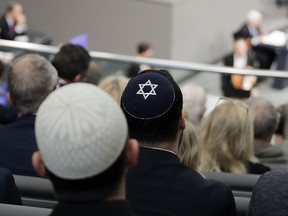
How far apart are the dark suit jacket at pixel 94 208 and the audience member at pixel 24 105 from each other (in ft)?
6.17

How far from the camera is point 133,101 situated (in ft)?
8.04

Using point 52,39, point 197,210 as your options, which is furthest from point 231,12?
point 197,210

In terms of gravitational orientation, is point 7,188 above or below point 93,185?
below

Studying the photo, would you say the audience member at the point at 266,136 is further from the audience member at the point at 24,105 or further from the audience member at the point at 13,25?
the audience member at the point at 13,25

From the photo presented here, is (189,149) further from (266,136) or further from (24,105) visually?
(266,136)

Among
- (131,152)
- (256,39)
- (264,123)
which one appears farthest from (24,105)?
(256,39)

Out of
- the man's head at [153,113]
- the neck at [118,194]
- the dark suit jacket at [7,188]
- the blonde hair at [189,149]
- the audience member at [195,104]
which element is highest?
the neck at [118,194]

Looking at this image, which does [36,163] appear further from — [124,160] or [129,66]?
[129,66]

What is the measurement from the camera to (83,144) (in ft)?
5.32

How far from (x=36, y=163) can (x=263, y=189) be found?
0.86 m

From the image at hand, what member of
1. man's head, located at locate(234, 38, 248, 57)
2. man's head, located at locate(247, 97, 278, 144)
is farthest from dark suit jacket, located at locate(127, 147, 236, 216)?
man's head, located at locate(234, 38, 248, 57)

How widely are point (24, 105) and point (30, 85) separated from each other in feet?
0.41

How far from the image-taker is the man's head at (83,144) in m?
1.62

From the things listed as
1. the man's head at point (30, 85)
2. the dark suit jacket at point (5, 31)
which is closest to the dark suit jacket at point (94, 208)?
the man's head at point (30, 85)
